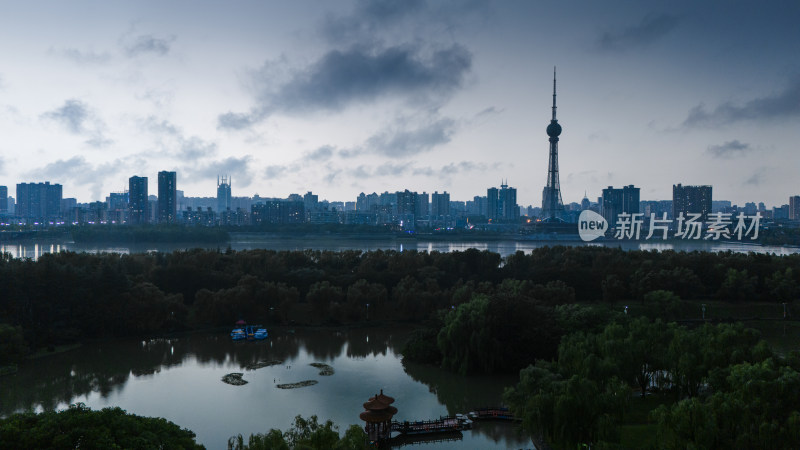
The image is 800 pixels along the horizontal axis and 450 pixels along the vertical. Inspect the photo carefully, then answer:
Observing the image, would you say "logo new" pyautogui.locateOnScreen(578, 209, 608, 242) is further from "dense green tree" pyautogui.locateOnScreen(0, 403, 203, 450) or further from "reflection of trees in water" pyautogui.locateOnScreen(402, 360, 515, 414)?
"dense green tree" pyautogui.locateOnScreen(0, 403, 203, 450)

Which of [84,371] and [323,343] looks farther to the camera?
[323,343]

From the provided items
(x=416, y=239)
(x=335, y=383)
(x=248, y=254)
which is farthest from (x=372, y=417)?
(x=416, y=239)

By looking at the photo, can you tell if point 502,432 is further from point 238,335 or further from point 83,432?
point 238,335

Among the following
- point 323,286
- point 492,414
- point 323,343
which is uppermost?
point 323,286

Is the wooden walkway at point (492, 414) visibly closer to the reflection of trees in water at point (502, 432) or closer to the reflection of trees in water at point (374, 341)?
the reflection of trees in water at point (502, 432)

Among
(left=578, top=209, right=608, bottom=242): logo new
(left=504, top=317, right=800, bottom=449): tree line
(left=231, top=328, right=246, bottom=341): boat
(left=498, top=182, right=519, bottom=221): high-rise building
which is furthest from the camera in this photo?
(left=498, top=182, right=519, bottom=221): high-rise building

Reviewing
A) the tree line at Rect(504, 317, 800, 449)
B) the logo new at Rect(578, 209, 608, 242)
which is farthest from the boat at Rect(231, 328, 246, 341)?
the logo new at Rect(578, 209, 608, 242)

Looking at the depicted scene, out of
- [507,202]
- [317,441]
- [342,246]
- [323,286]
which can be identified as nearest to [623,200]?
[507,202]
